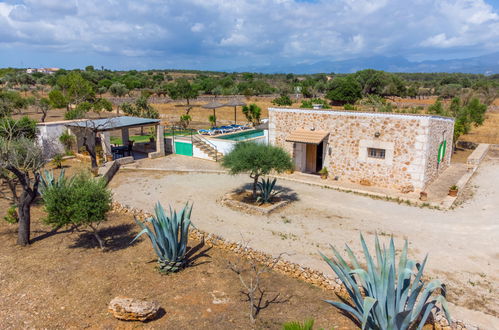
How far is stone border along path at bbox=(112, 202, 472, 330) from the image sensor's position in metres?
6.34

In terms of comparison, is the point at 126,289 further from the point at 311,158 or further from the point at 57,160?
the point at 57,160

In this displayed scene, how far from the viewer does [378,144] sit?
15.9m

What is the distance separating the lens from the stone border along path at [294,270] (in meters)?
6.34

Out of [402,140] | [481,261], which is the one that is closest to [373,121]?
[402,140]

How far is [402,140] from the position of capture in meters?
15.3

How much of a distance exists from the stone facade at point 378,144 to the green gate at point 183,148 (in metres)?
7.46

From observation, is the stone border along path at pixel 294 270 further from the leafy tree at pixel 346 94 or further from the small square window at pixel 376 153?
the leafy tree at pixel 346 94

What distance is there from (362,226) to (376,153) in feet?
19.3

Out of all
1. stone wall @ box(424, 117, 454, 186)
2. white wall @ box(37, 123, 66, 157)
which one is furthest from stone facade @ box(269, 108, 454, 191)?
white wall @ box(37, 123, 66, 157)

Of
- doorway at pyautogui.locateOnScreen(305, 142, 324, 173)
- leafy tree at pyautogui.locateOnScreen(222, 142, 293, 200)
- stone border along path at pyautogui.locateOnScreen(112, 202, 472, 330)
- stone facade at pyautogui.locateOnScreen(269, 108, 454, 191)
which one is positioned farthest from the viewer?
doorway at pyautogui.locateOnScreen(305, 142, 324, 173)

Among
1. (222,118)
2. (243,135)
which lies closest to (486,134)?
(243,135)

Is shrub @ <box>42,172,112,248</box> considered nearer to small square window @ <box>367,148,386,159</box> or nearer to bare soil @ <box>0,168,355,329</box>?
bare soil @ <box>0,168,355,329</box>

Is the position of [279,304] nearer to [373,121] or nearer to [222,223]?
[222,223]

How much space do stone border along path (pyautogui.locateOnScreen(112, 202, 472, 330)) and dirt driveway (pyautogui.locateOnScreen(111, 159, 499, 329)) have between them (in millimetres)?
538
